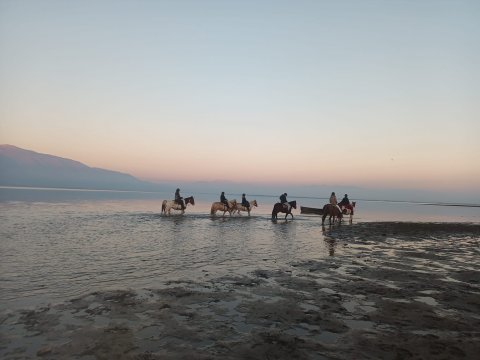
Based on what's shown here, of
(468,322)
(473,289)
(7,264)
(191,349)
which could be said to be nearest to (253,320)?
(191,349)

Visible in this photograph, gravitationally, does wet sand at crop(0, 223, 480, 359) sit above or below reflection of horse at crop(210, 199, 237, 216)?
below

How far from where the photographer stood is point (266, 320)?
21.7ft

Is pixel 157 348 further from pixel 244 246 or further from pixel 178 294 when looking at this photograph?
pixel 244 246

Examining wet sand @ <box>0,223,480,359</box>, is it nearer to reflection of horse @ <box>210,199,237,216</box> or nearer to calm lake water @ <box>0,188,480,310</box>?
calm lake water @ <box>0,188,480,310</box>

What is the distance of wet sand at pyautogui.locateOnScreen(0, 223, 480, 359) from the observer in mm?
5273

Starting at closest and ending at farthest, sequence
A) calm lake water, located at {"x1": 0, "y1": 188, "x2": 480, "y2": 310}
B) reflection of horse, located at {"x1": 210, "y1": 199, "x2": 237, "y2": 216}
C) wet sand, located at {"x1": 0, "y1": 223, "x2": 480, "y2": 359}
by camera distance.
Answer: wet sand, located at {"x1": 0, "y1": 223, "x2": 480, "y2": 359} → calm lake water, located at {"x1": 0, "y1": 188, "x2": 480, "y2": 310} → reflection of horse, located at {"x1": 210, "y1": 199, "x2": 237, "y2": 216}

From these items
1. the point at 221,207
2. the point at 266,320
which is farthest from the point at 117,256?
the point at 221,207

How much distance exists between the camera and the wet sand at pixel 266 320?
5273 mm

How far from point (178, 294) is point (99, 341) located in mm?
2838

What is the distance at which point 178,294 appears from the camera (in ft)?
26.8

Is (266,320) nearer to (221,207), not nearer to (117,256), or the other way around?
(117,256)

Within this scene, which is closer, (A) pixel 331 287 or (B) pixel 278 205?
(A) pixel 331 287

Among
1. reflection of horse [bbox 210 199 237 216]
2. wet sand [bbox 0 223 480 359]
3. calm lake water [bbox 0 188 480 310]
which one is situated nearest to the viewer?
wet sand [bbox 0 223 480 359]

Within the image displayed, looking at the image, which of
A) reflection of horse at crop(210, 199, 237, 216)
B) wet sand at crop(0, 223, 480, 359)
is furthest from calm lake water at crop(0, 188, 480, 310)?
reflection of horse at crop(210, 199, 237, 216)
